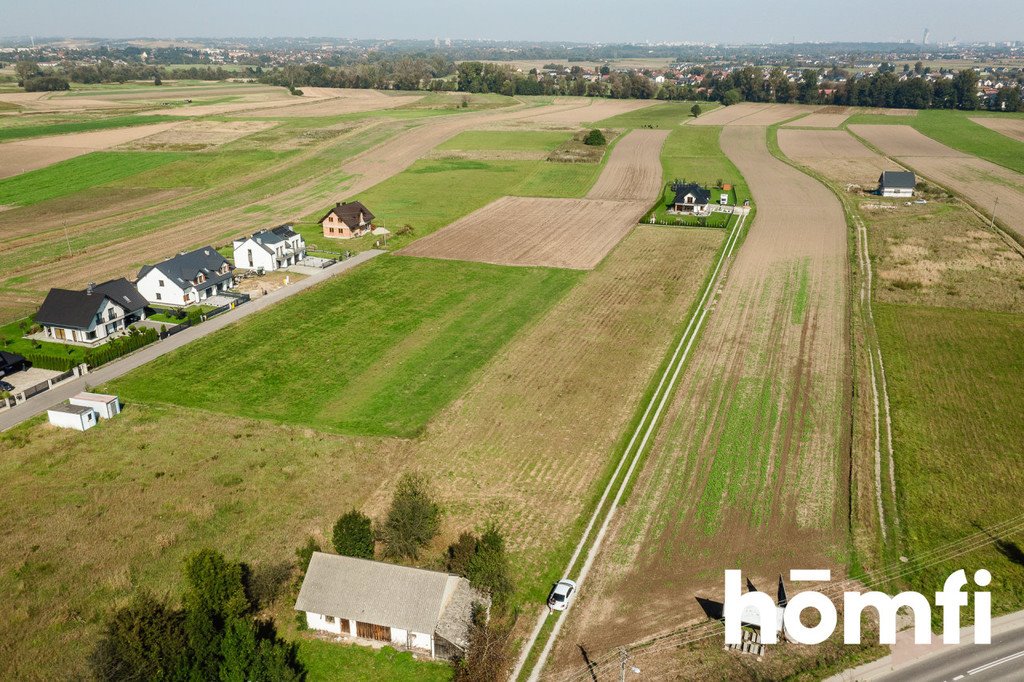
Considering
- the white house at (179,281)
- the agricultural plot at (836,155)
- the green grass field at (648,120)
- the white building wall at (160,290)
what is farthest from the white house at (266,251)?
the green grass field at (648,120)

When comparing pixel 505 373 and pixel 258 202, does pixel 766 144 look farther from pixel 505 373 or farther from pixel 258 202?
pixel 505 373

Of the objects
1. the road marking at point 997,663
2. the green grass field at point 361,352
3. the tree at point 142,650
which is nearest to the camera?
the tree at point 142,650

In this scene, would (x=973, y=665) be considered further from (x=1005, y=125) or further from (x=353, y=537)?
(x=1005, y=125)

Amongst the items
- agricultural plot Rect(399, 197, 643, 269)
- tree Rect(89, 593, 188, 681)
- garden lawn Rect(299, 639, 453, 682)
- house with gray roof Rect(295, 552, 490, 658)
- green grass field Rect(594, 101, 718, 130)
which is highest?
green grass field Rect(594, 101, 718, 130)

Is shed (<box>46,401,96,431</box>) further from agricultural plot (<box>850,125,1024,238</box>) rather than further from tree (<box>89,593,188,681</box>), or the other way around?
agricultural plot (<box>850,125,1024,238</box>)

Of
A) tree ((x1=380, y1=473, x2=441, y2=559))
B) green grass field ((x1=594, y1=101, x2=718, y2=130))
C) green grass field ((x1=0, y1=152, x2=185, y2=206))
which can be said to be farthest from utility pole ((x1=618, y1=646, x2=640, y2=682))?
green grass field ((x1=594, y1=101, x2=718, y2=130))

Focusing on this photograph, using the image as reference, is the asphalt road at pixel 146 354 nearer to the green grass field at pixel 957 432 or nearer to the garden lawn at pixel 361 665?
the garden lawn at pixel 361 665

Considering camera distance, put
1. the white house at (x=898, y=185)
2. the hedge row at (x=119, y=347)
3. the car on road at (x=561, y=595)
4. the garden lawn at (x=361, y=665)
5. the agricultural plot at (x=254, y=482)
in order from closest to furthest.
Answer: the garden lawn at (x=361, y=665), the car on road at (x=561, y=595), the agricultural plot at (x=254, y=482), the hedge row at (x=119, y=347), the white house at (x=898, y=185)
